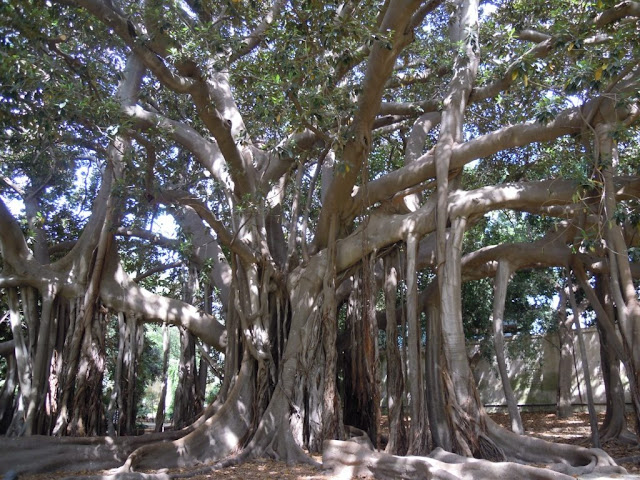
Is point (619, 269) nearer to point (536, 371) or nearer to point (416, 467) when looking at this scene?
point (416, 467)

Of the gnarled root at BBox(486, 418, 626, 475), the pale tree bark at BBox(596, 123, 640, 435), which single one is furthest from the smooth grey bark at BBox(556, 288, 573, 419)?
the gnarled root at BBox(486, 418, 626, 475)

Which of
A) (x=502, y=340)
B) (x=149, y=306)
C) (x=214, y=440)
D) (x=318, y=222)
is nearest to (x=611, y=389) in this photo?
(x=502, y=340)

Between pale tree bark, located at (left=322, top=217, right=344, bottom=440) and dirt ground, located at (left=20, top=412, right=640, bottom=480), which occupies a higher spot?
pale tree bark, located at (left=322, top=217, right=344, bottom=440)

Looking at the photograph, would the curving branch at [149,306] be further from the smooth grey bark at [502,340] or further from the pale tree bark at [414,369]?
the smooth grey bark at [502,340]

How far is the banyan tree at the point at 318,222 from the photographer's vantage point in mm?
5672

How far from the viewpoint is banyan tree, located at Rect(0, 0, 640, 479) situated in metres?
5.67

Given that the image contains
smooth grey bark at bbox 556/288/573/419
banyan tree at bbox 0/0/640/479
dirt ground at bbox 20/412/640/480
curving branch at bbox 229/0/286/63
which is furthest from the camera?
smooth grey bark at bbox 556/288/573/419

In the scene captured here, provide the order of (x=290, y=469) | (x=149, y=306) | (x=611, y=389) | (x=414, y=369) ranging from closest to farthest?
(x=290, y=469) < (x=414, y=369) < (x=611, y=389) < (x=149, y=306)

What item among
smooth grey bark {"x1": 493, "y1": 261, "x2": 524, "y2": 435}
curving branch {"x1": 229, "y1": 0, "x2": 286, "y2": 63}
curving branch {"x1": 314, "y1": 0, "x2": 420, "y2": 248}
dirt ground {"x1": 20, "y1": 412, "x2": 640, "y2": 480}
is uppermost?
curving branch {"x1": 229, "y1": 0, "x2": 286, "y2": 63}

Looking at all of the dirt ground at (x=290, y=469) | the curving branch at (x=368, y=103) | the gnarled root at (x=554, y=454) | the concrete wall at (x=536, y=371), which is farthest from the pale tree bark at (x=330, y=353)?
the concrete wall at (x=536, y=371)

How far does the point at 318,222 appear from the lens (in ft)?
24.7

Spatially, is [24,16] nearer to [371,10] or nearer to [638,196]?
[371,10]

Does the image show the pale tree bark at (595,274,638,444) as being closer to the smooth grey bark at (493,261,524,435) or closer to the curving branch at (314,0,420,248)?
the smooth grey bark at (493,261,524,435)

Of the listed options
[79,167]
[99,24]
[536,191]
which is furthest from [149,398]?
[536,191]
